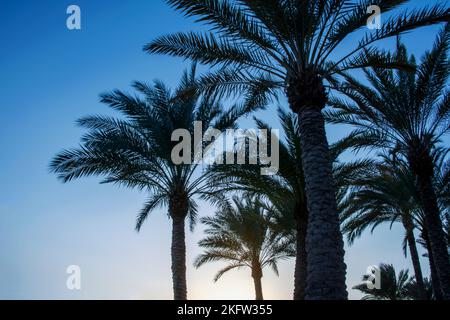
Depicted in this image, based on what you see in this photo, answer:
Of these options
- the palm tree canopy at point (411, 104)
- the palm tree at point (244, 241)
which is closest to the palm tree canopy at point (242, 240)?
the palm tree at point (244, 241)

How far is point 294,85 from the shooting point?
10.1 meters

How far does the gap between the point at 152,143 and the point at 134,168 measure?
1.00 metres

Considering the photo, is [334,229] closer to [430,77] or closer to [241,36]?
[241,36]

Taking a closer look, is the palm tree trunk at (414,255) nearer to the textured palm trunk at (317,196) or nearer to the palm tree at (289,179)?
the palm tree at (289,179)

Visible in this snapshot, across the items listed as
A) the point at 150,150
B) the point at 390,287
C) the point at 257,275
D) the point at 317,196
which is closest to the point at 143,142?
the point at 150,150

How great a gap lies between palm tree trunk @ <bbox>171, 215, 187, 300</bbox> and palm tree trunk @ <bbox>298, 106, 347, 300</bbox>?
5.92 m

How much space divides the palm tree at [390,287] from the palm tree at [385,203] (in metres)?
11.2

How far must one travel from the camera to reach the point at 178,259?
44.3ft

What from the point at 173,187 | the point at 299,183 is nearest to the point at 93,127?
the point at 173,187

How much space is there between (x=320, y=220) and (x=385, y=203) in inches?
511

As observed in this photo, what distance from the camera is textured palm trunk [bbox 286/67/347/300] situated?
7832mm

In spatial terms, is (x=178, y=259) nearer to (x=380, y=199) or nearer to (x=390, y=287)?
(x=380, y=199)

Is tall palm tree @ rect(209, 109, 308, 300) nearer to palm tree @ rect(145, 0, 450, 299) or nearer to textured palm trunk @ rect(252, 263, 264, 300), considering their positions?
palm tree @ rect(145, 0, 450, 299)

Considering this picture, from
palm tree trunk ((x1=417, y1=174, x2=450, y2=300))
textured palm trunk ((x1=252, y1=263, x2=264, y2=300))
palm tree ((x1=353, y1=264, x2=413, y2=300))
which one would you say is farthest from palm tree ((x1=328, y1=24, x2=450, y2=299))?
palm tree ((x1=353, y1=264, x2=413, y2=300))
